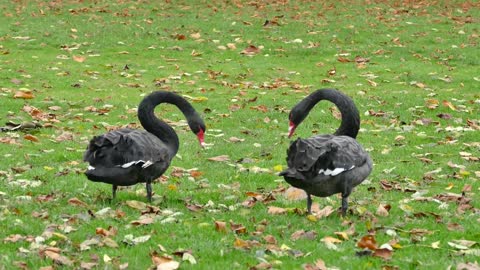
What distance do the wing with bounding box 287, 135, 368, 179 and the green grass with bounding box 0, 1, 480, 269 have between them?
1.77 ft

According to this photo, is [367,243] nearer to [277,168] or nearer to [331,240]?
[331,240]

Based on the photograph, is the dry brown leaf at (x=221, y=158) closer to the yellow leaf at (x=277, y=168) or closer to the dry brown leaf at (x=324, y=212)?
the yellow leaf at (x=277, y=168)

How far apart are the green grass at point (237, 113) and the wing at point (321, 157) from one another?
54cm

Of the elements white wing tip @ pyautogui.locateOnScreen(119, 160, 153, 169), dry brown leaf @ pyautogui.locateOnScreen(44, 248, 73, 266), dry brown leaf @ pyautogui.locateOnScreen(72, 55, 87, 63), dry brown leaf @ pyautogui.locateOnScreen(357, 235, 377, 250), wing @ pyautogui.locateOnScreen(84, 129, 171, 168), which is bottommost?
dry brown leaf @ pyautogui.locateOnScreen(72, 55, 87, 63)

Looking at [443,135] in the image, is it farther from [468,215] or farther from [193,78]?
[193,78]

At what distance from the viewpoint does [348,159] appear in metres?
6.86

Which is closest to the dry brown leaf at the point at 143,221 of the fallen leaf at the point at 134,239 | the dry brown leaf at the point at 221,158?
the fallen leaf at the point at 134,239

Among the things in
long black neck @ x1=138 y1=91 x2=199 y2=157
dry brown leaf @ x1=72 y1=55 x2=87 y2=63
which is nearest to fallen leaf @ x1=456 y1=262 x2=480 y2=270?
long black neck @ x1=138 y1=91 x2=199 y2=157

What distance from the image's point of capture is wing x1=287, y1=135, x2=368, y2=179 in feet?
21.5

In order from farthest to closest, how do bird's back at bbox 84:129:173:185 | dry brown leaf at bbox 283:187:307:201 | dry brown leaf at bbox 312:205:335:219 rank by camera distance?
1. dry brown leaf at bbox 283:187:307:201
2. dry brown leaf at bbox 312:205:335:219
3. bird's back at bbox 84:129:173:185

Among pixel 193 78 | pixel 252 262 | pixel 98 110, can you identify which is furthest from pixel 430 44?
pixel 252 262

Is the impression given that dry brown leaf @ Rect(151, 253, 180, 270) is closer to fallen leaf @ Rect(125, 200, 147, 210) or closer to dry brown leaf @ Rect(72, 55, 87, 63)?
fallen leaf @ Rect(125, 200, 147, 210)

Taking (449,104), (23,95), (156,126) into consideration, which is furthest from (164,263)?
(23,95)

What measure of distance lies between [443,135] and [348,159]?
5450 millimetres
